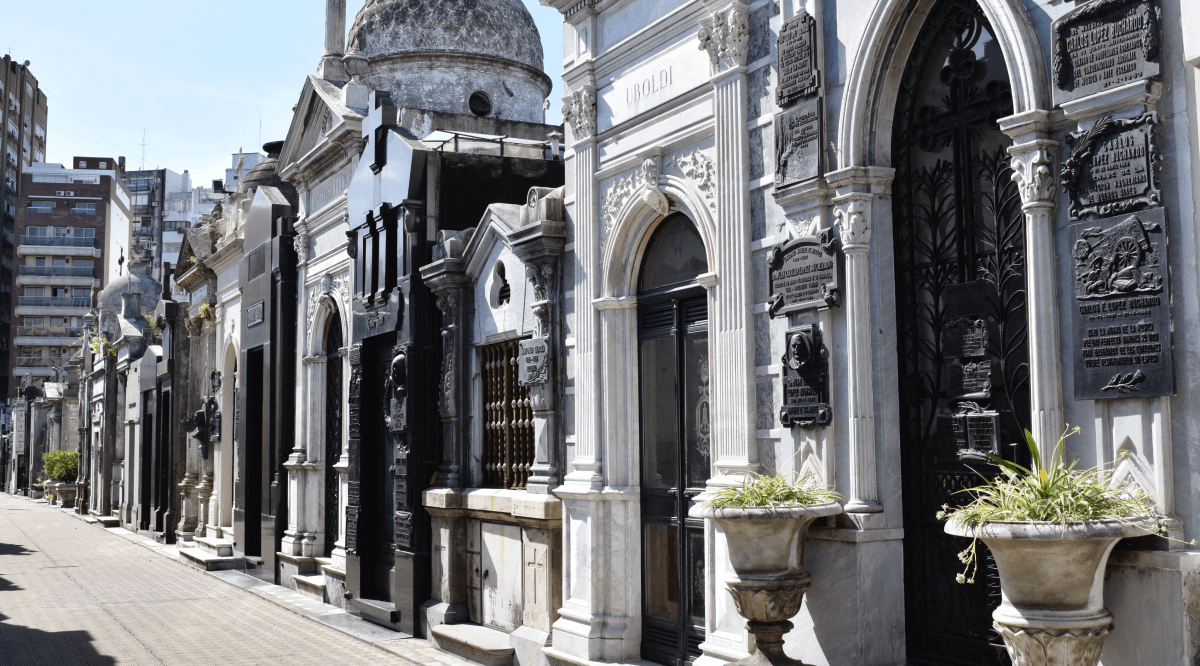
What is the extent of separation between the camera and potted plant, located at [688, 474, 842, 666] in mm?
6758

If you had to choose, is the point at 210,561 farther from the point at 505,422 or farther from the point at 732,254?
the point at 732,254

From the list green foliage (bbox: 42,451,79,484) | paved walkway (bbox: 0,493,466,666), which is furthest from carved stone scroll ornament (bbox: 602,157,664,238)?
Result: green foliage (bbox: 42,451,79,484)

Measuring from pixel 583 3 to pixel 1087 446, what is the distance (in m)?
6.46

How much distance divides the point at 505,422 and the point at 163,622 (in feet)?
19.8

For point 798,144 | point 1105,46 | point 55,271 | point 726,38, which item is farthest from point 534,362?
point 55,271

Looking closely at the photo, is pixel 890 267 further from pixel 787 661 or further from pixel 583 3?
pixel 583 3

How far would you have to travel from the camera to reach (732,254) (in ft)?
26.6

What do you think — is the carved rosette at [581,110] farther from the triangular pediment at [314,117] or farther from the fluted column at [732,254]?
the triangular pediment at [314,117]

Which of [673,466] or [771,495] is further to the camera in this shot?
[673,466]

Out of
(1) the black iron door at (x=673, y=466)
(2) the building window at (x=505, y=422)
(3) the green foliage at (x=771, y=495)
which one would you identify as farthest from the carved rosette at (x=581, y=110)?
(3) the green foliage at (x=771, y=495)

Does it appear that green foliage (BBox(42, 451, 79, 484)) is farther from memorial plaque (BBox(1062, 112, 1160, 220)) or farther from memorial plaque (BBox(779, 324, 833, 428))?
memorial plaque (BBox(1062, 112, 1160, 220))

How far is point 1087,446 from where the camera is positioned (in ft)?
18.3

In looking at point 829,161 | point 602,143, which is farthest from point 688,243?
point 829,161

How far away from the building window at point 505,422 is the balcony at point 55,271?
8074 centimetres
